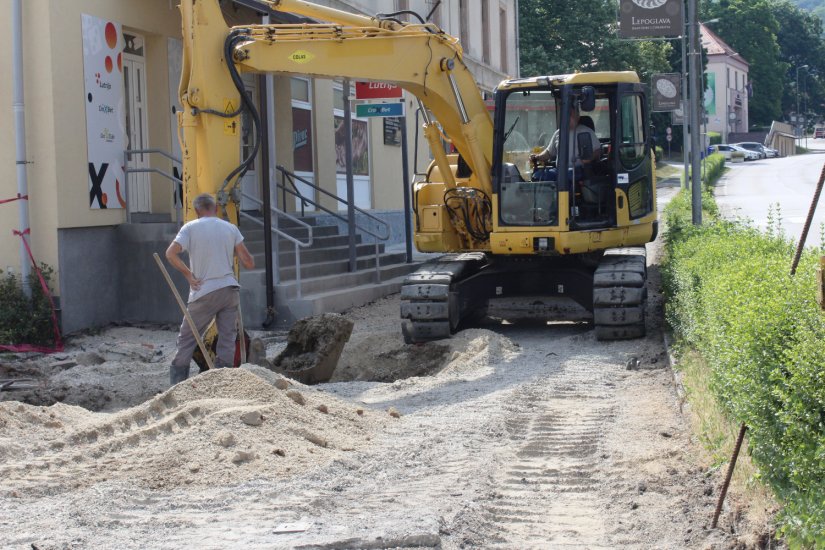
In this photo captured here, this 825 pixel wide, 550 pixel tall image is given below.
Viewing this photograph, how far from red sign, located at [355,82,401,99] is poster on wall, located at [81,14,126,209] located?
13.4 feet

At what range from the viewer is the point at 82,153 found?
1438 centimetres

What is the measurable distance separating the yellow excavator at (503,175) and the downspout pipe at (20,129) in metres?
3.59

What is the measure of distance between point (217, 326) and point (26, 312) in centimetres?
467

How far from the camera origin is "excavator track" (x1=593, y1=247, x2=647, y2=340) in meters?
12.5

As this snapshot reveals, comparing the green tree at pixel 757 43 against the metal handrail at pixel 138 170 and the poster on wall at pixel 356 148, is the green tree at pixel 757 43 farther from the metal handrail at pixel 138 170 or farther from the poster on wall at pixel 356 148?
the metal handrail at pixel 138 170

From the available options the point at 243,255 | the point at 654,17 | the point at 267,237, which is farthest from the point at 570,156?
the point at 654,17

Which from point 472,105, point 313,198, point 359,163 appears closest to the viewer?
point 472,105

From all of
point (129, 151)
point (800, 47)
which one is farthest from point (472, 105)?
point (800, 47)

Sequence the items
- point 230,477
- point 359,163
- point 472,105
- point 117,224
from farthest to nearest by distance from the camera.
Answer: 1. point 359,163
2. point 117,224
3. point 472,105
4. point 230,477

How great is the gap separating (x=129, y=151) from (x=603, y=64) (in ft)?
147

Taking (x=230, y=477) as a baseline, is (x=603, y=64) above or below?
above

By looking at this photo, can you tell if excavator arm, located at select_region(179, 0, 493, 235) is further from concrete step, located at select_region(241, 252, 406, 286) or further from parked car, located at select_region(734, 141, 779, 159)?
parked car, located at select_region(734, 141, 779, 159)

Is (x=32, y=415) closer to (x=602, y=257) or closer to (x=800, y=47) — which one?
(x=602, y=257)

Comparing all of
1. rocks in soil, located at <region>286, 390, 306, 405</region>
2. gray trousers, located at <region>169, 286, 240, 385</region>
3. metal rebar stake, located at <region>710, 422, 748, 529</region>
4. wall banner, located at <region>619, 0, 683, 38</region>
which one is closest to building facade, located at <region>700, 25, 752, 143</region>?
wall banner, located at <region>619, 0, 683, 38</region>
